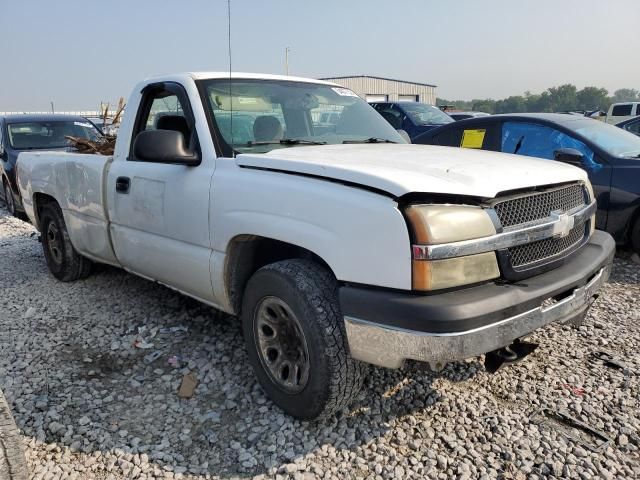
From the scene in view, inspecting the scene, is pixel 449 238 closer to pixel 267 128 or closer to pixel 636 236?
pixel 267 128

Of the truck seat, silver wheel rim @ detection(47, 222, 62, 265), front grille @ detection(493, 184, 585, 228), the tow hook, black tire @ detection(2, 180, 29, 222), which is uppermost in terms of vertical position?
the truck seat

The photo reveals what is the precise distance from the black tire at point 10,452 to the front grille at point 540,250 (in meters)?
2.22

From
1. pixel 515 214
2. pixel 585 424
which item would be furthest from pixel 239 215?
pixel 585 424

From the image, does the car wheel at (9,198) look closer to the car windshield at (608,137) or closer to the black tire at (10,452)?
the black tire at (10,452)

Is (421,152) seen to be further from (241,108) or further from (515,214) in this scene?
(241,108)

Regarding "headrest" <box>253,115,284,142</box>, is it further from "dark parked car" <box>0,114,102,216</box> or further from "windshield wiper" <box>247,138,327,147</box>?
"dark parked car" <box>0,114,102,216</box>

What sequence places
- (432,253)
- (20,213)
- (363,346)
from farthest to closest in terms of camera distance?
1. (20,213)
2. (363,346)
3. (432,253)

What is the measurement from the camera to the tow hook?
245 centimetres

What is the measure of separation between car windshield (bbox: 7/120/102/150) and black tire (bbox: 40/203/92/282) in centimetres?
423

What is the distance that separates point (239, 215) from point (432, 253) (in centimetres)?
113

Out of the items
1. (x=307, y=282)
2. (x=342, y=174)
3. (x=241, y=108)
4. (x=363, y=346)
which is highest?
(x=241, y=108)

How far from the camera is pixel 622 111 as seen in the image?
21.7 meters

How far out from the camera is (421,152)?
3.03 m

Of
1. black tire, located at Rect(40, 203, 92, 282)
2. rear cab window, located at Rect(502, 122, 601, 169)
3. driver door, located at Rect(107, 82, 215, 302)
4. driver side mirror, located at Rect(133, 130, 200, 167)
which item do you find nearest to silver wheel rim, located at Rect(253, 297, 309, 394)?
driver door, located at Rect(107, 82, 215, 302)
